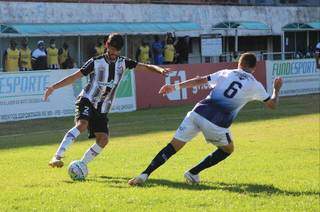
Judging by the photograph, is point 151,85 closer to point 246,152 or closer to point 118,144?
point 118,144

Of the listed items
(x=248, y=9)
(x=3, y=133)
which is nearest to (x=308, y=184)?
(x=3, y=133)

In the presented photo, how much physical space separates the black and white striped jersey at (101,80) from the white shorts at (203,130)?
1276 millimetres

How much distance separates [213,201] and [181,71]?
721 inches

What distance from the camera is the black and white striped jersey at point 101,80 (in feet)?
33.3

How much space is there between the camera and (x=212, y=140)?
9.50 meters

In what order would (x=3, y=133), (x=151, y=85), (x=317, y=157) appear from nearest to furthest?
1. (x=317, y=157)
2. (x=3, y=133)
3. (x=151, y=85)

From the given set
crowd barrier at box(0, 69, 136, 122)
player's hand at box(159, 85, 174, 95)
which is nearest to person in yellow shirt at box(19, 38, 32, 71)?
crowd barrier at box(0, 69, 136, 122)

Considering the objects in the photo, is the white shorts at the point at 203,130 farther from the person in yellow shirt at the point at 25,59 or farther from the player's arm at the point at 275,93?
the person in yellow shirt at the point at 25,59

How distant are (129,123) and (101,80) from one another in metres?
10.7

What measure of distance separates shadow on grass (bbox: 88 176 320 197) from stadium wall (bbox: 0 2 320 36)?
22969 mm

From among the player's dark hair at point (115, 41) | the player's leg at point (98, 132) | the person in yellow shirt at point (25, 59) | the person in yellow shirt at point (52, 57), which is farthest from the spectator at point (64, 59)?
the player's dark hair at point (115, 41)

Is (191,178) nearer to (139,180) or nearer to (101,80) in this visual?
(139,180)

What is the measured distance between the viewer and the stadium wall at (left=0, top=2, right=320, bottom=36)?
108 feet

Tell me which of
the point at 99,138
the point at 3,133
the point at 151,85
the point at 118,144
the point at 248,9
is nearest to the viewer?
the point at 99,138
